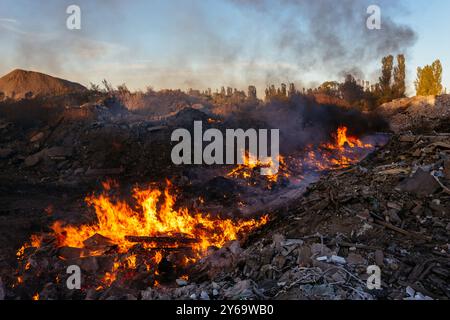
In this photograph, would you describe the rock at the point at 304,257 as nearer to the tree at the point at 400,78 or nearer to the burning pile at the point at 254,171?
the burning pile at the point at 254,171

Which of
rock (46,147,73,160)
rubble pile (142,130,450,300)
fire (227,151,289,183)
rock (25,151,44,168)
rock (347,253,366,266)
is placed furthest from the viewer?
rock (46,147,73,160)

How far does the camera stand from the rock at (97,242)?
761 centimetres

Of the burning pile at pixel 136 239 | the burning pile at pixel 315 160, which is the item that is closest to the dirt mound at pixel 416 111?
the burning pile at pixel 315 160

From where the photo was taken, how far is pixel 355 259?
5.15m

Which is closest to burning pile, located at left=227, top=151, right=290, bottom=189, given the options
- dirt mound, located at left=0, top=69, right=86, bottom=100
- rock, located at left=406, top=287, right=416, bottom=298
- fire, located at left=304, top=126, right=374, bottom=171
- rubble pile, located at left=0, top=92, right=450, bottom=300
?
rubble pile, located at left=0, top=92, right=450, bottom=300

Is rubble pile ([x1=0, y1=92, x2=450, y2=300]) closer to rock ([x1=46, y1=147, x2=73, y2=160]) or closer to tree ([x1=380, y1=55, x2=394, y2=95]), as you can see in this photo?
rock ([x1=46, y1=147, x2=73, y2=160])

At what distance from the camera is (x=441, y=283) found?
186 inches

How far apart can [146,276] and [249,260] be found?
7.29ft

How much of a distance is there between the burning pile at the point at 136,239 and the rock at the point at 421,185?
3727 mm

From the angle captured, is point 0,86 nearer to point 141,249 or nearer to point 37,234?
point 37,234

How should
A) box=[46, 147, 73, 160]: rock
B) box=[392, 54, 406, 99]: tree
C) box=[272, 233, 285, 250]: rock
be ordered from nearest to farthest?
box=[272, 233, 285, 250]: rock
box=[46, 147, 73, 160]: rock
box=[392, 54, 406, 99]: tree

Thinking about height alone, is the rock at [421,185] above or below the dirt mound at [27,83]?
below

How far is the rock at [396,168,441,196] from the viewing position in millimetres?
6785

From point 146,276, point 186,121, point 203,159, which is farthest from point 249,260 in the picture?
point 186,121
